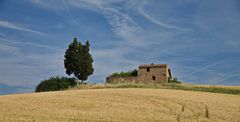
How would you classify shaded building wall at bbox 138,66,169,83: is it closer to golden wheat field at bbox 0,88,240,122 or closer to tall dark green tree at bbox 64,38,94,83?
tall dark green tree at bbox 64,38,94,83

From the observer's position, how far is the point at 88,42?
66875 millimetres

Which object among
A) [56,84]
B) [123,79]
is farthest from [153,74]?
[56,84]

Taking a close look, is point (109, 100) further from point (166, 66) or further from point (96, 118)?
point (166, 66)

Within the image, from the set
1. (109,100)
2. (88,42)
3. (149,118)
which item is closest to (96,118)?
(149,118)

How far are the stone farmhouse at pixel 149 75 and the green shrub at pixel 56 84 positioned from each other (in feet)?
26.2

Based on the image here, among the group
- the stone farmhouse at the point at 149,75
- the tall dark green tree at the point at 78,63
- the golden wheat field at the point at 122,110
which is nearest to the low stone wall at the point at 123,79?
the stone farmhouse at the point at 149,75

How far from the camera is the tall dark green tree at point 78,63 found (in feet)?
202

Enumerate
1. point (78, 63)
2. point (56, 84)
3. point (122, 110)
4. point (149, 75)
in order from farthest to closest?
point (149, 75)
point (78, 63)
point (56, 84)
point (122, 110)

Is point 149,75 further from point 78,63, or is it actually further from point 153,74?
point 78,63

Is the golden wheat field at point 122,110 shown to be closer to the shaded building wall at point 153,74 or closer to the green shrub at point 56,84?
the green shrub at point 56,84

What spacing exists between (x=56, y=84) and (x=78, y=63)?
18.5ft

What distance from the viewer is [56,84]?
5841 centimetres

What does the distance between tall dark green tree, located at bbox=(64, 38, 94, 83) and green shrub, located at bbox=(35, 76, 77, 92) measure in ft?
5.16

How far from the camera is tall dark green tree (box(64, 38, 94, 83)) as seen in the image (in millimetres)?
61500
